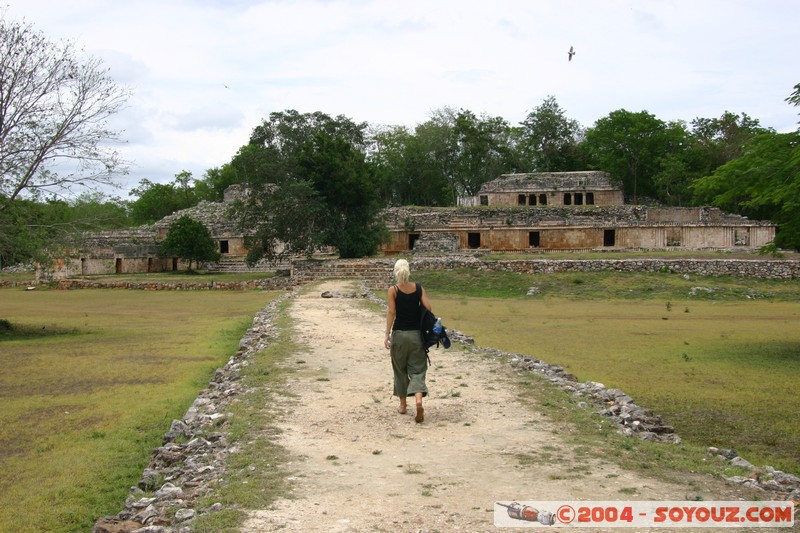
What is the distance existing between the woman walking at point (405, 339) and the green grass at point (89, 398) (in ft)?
8.16

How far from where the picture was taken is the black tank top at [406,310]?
7219 mm

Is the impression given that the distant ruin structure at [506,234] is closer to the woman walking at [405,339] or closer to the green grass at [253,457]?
the green grass at [253,457]

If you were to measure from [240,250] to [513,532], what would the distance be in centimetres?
3961

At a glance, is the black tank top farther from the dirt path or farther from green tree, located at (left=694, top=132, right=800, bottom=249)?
green tree, located at (left=694, top=132, right=800, bottom=249)

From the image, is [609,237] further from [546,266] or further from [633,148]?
[633,148]

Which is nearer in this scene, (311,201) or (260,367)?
(260,367)

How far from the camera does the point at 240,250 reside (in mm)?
42500

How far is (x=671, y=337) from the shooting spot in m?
15.2

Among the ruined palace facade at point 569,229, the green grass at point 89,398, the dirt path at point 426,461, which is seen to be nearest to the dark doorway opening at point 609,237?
the ruined palace facade at point 569,229

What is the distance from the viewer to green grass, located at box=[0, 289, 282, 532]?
229 inches

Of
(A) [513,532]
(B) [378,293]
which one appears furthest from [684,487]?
(B) [378,293]

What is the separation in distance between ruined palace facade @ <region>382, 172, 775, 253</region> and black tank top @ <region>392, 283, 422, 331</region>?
3027cm

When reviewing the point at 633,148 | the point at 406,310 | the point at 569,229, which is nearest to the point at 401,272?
the point at 406,310

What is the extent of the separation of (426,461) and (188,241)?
3364 centimetres
